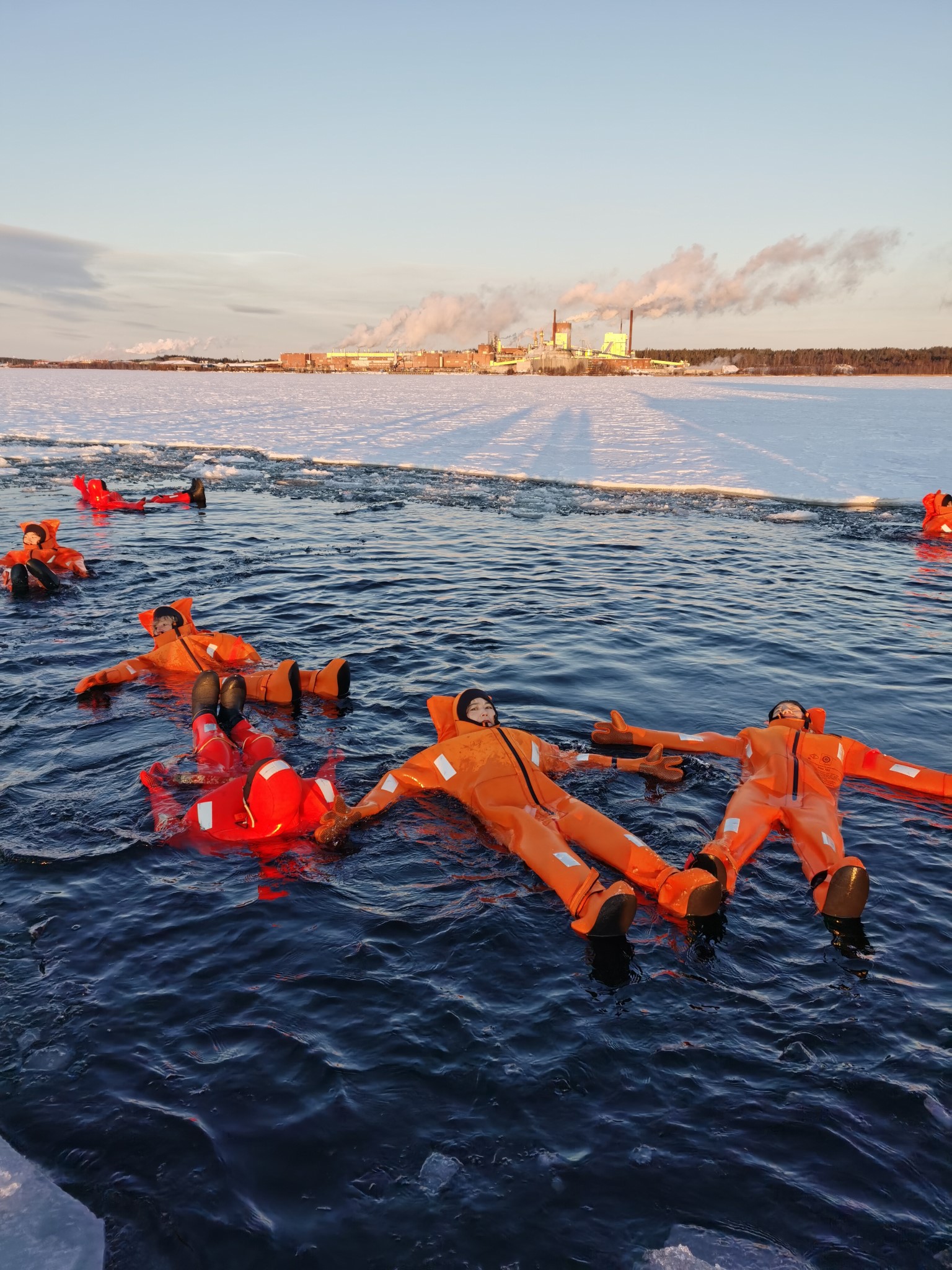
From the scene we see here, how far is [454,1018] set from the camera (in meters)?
4.46

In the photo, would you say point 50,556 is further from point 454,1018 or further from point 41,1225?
point 41,1225

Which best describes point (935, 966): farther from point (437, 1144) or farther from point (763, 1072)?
point (437, 1144)

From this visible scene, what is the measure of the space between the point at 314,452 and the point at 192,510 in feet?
30.6

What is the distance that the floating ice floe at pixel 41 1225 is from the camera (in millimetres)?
3250

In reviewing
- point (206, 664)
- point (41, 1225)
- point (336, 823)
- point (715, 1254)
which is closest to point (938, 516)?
point (206, 664)

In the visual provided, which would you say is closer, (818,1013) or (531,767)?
(818,1013)

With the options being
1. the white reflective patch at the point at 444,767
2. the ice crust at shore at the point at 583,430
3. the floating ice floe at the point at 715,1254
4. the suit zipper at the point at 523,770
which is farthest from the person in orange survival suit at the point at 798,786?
the ice crust at shore at the point at 583,430

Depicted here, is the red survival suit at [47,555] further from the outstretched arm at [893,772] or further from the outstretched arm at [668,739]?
the outstretched arm at [893,772]

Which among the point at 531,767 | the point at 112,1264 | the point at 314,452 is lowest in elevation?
the point at 112,1264

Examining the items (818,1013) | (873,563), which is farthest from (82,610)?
(873,563)

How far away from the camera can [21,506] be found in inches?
729

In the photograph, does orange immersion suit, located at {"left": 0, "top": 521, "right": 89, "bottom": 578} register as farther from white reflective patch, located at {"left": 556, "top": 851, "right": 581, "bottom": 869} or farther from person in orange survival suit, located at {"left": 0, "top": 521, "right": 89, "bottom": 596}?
white reflective patch, located at {"left": 556, "top": 851, "right": 581, "bottom": 869}

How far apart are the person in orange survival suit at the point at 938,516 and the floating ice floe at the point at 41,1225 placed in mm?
16710

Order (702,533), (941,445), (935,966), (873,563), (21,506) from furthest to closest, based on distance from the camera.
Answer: (941,445)
(21,506)
(702,533)
(873,563)
(935,966)
